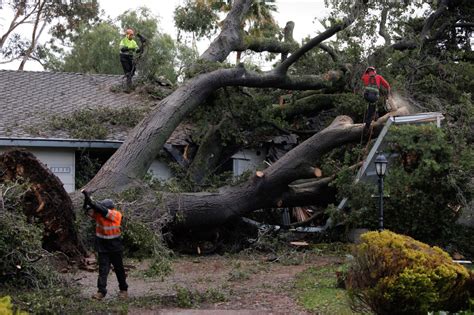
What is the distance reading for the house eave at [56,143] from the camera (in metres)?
15.6

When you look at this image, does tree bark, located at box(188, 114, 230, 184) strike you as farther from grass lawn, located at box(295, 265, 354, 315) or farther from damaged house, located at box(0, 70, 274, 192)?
grass lawn, located at box(295, 265, 354, 315)

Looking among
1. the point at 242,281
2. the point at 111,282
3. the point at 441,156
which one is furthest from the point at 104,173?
the point at 441,156

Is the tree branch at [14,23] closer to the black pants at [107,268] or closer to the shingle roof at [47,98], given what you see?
the shingle roof at [47,98]

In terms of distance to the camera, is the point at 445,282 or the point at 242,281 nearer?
the point at 445,282

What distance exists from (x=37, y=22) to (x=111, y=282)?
24.0 m

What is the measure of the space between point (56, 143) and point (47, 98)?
3.14 m

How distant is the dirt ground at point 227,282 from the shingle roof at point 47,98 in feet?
17.5

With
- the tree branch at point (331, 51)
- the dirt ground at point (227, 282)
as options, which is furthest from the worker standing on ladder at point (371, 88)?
the tree branch at point (331, 51)

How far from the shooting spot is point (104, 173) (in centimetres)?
1297

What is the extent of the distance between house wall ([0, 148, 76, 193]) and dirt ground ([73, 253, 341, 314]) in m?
4.09

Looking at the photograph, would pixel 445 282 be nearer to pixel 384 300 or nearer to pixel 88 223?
pixel 384 300

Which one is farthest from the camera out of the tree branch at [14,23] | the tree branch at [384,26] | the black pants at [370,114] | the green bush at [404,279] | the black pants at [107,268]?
the tree branch at [14,23]

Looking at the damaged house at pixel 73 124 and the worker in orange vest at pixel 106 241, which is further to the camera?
the damaged house at pixel 73 124

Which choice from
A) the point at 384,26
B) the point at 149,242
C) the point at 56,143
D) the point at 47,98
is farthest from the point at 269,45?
the point at 149,242
